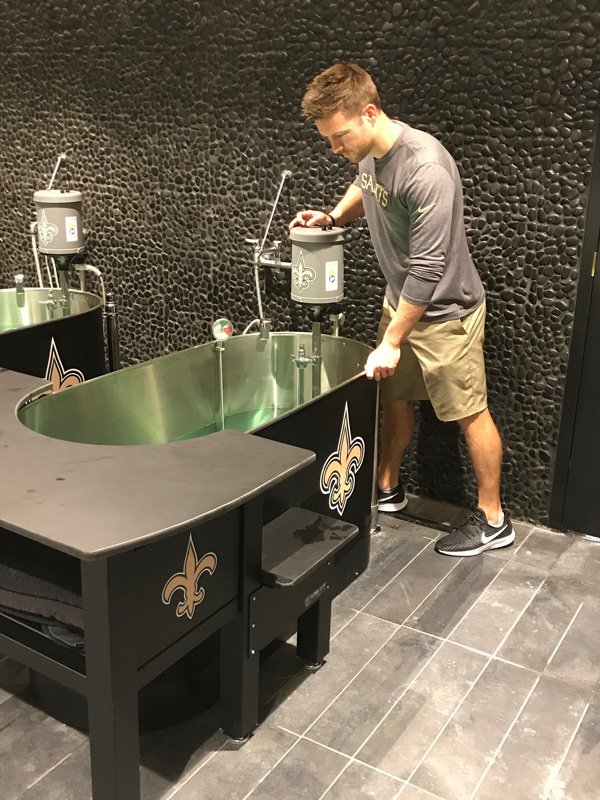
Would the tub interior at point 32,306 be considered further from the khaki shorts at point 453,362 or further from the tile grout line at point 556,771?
the tile grout line at point 556,771

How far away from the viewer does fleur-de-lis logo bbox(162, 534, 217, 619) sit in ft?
5.40

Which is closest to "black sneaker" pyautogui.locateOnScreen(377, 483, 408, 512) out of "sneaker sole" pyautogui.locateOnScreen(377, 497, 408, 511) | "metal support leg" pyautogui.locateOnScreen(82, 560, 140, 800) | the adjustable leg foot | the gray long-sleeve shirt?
"sneaker sole" pyautogui.locateOnScreen(377, 497, 408, 511)

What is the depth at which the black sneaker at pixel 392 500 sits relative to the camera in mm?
3195

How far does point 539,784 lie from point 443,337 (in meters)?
1.45

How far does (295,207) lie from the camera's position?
3.29 metres

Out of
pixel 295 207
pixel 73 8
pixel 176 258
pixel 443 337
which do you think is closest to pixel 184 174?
pixel 176 258

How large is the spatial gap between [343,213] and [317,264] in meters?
0.28

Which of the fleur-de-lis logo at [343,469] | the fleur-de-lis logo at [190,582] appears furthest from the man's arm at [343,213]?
the fleur-de-lis logo at [190,582]

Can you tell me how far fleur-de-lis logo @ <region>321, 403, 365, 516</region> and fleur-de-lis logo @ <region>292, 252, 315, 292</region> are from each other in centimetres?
60

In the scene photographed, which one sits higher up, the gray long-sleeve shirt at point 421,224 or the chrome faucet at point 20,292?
the gray long-sleeve shirt at point 421,224

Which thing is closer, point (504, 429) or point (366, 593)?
point (366, 593)

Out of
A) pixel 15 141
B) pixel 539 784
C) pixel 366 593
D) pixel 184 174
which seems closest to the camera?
pixel 539 784

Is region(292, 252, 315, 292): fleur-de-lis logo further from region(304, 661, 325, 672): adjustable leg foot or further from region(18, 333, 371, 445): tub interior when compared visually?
region(304, 661, 325, 672): adjustable leg foot

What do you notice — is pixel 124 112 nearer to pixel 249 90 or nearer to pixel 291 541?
pixel 249 90
